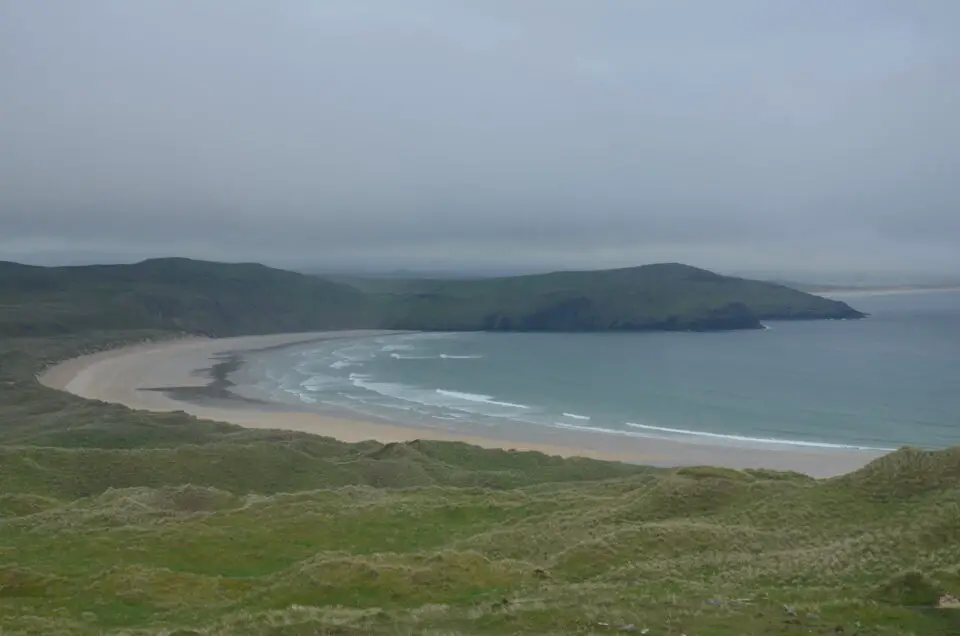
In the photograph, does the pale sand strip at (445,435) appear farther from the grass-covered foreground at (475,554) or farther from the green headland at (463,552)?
the grass-covered foreground at (475,554)

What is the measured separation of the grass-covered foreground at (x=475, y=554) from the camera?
18.5 metres

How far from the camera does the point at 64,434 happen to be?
70125 millimetres

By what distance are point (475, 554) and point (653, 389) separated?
101477 mm

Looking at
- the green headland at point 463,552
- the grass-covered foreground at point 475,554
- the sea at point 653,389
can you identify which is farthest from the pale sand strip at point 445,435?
the grass-covered foreground at point 475,554

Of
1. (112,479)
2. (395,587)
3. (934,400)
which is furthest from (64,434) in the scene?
(934,400)

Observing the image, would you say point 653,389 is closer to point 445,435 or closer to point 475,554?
Answer: point 445,435

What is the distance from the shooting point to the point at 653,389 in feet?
406

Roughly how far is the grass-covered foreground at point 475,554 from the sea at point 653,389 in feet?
151

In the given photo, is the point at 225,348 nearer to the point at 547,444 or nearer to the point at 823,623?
the point at 547,444

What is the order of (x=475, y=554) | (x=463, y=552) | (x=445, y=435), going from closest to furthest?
(x=475, y=554) < (x=463, y=552) < (x=445, y=435)

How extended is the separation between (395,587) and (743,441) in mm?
70290

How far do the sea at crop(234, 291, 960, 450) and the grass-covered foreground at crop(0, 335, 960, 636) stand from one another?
4600 cm

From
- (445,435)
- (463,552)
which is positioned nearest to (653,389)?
(445,435)

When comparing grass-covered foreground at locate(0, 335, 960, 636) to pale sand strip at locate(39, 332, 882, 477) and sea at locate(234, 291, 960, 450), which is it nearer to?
pale sand strip at locate(39, 332, 882, 477)
